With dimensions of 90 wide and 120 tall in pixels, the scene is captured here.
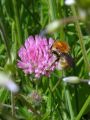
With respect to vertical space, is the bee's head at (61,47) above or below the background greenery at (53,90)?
above

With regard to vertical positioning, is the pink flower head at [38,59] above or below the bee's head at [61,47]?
below

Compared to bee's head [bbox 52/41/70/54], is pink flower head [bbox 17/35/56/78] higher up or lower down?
lower down

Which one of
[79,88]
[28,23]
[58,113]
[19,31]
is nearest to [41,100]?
[58,113]

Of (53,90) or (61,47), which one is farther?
(53,90)

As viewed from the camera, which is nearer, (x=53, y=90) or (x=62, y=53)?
(x=62, y=53)

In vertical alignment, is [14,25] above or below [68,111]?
above

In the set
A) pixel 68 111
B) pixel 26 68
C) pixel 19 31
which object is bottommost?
pixel 68 111

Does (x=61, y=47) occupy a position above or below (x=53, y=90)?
above

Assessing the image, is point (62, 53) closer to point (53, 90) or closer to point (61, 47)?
point (61, 47)

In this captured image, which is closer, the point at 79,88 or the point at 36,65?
the point at 36,65

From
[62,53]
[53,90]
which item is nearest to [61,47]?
[62,53]

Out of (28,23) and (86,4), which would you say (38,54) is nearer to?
(28,23)
